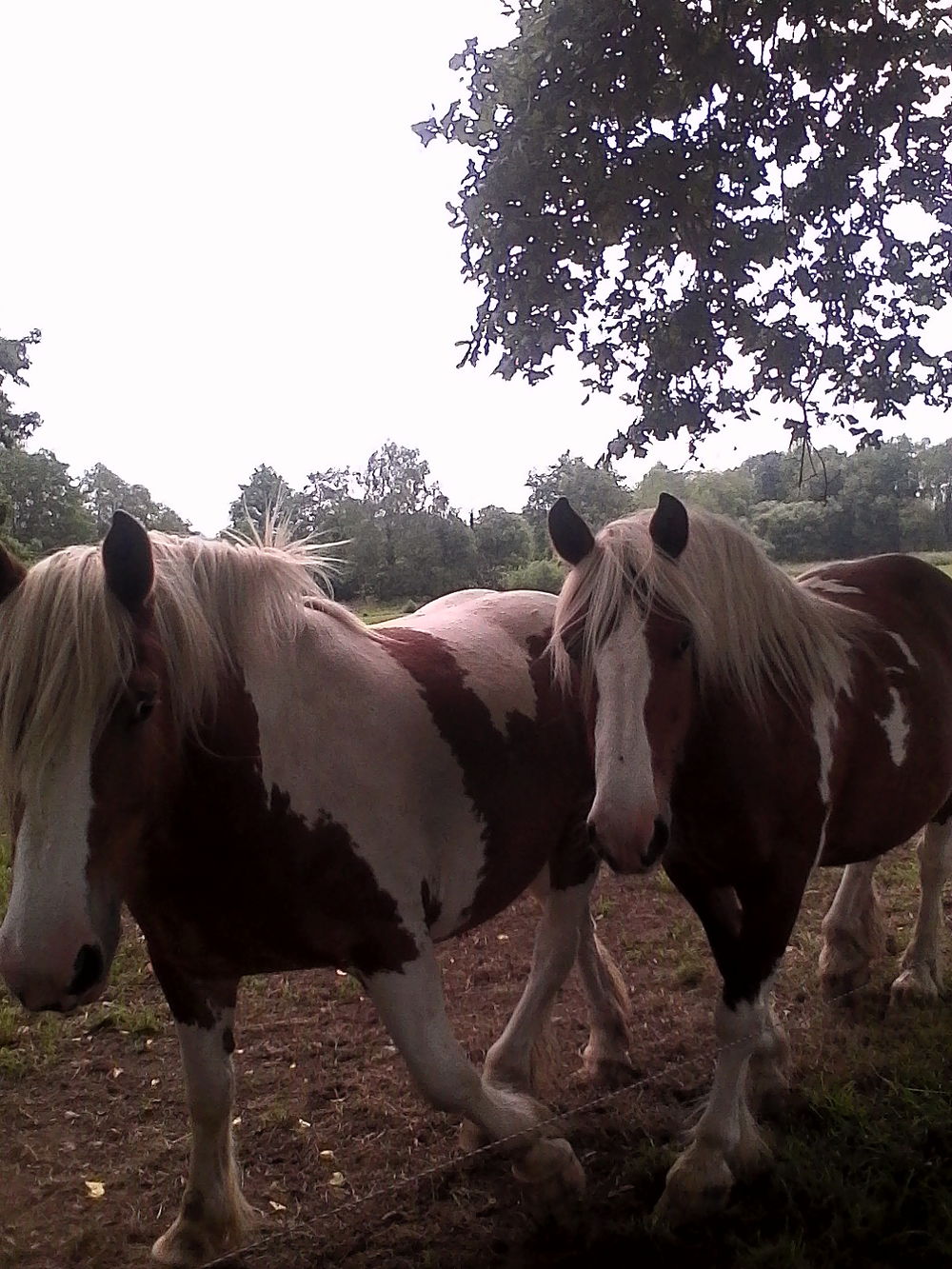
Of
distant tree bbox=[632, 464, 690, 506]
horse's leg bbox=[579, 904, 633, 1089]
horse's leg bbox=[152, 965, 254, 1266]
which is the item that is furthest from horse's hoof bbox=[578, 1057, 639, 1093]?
distant tree bbox=[632, 464, 690, 506]

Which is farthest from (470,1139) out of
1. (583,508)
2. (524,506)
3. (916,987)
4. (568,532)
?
(524,506)

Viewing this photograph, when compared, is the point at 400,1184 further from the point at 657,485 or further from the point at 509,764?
A: the point at 657,485

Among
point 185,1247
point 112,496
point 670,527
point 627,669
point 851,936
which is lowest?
point 851,936

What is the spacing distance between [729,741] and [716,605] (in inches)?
13.0

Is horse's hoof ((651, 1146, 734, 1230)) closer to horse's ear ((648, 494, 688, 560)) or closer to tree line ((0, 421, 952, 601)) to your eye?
horse's ear ((648, 494, 688, 560))

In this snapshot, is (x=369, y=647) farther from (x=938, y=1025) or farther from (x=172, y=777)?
(x=938, y=1025)

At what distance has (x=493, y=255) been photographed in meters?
3.05

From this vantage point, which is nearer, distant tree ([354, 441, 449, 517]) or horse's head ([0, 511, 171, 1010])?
horse's head ([0, 511, 171, 1010])

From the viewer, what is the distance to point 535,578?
3537 millimetres

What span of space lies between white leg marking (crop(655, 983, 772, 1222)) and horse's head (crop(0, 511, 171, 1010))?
148cm

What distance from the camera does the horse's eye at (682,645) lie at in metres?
1.92

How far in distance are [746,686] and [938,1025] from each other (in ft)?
5.39

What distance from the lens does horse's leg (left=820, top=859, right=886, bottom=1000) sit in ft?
10.7

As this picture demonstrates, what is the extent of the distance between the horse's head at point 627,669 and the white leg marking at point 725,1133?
2.40 ft
